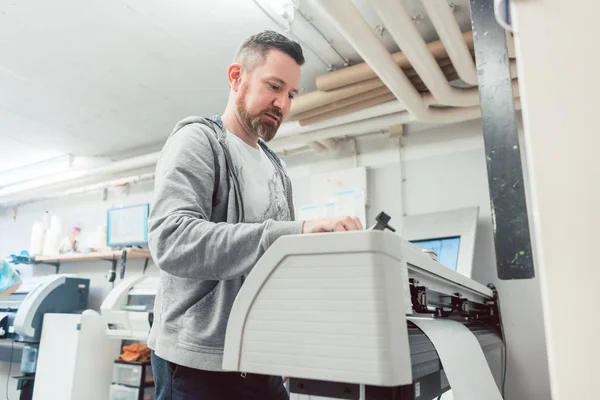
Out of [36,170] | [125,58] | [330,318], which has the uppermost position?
[125,58]

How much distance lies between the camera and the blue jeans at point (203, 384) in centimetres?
82

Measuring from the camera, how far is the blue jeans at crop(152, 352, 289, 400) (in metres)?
0.82

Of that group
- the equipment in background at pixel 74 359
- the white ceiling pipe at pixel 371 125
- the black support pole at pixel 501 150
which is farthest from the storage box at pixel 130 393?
the black support pole at pixel 501 150

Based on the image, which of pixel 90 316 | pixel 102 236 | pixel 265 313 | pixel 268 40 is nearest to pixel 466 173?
Result: pixel 268 40

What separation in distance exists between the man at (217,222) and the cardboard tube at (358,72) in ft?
4.17

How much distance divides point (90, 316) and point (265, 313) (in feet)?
9.95

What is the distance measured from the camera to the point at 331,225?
632 mm

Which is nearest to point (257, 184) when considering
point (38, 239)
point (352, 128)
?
point (352, 128)

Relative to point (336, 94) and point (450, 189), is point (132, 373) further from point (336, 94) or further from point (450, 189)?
point (450, 189)

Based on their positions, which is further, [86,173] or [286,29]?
[86,173]

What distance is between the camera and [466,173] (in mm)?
2646

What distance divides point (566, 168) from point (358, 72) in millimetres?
2061

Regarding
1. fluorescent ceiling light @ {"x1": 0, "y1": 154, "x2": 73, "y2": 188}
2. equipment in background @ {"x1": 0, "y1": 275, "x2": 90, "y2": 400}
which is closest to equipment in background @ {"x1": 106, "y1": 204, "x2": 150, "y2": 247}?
equipment in background @ {"x1": 0, "y1": 275, "x2": 90, "y2": 400}

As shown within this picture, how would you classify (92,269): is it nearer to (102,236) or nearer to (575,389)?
(102,236)
